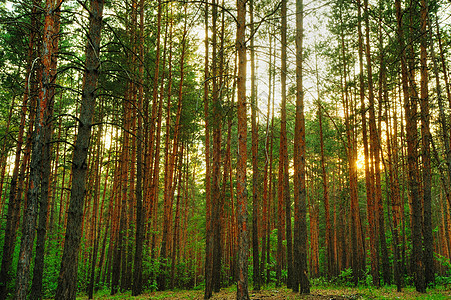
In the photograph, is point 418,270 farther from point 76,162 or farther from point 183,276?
point 183,276

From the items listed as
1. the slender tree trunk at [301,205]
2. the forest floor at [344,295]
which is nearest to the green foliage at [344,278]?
the forest floor at [344,295]

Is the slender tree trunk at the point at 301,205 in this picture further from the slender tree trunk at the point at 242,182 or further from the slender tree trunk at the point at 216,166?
the slender tree trunk at the point at 242,182

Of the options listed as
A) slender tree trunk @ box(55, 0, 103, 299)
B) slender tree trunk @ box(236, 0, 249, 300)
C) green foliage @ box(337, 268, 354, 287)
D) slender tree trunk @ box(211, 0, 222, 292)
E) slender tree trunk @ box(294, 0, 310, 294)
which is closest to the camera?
slender tree trunk @ box(55, 0, 103, 299)

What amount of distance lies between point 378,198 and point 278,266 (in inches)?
259

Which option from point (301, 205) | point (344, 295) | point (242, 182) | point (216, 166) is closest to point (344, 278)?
point (344, 295)

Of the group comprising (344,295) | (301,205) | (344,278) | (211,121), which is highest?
(211,121)

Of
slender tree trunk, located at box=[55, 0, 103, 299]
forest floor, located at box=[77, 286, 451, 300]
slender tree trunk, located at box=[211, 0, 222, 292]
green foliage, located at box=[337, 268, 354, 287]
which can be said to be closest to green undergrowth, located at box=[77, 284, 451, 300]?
forest floor, located at box=[77, 286, 451, 300]

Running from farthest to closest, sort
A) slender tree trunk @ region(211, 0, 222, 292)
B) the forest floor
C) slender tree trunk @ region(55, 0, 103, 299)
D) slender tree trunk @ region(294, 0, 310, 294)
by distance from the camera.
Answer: slender tree trunk @ region(211, 0, 222, 292)
slender tree trunk @ region(294, 0, 310, 294)
the forest floor
slender tree trunk @ region(55, 0, 103, 299)

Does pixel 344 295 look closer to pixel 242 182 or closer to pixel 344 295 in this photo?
pixel 344 295

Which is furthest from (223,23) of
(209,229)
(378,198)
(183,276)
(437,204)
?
(437,204)

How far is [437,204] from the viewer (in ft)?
104

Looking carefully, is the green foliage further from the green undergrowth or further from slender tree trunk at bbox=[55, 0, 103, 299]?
slender tree trunk at bbox=[55, 0, 103, 299]

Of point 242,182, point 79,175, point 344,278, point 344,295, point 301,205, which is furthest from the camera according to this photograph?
point 344,278

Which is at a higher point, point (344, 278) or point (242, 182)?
point (242, 182)
